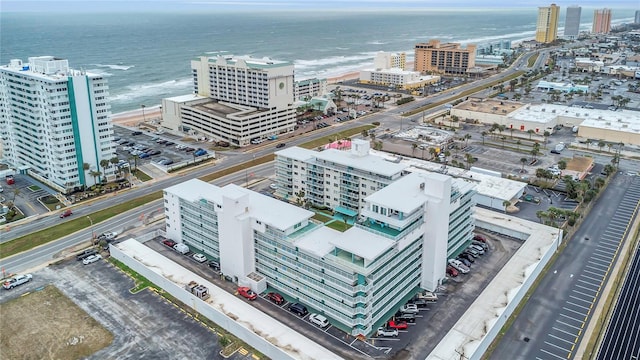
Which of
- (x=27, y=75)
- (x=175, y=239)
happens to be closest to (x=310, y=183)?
(x=175, y=239)

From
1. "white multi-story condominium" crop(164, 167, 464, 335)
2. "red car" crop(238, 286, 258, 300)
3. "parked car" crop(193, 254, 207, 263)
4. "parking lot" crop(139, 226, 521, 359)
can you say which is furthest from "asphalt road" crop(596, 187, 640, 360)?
"parked car" crop(193, 254, 207, 263)

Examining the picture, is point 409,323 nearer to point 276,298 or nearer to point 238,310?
point 276,298

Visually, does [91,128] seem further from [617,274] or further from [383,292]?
[617,274]

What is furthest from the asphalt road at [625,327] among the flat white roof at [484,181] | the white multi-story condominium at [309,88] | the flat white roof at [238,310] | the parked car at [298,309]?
the white multi-story condominium at [309,88]

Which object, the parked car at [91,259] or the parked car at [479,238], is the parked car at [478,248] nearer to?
the parked car at [479,238]

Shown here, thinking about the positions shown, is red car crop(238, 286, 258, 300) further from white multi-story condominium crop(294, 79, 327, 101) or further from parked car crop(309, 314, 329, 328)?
white multi-story condominium crop(294, 79, 327, 101)
